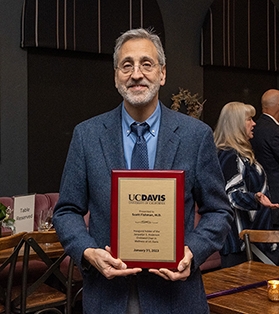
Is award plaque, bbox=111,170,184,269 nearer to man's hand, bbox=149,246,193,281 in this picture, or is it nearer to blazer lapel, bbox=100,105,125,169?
man's hand, bbox=149,246,193,281

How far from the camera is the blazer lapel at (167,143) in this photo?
1.70 m

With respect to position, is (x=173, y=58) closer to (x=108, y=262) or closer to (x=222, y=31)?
(x=222, y=31)

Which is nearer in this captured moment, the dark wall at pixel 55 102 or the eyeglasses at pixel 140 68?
the eyeglasses at pixel 140 68

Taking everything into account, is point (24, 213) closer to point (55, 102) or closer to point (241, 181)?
point (241, 181)

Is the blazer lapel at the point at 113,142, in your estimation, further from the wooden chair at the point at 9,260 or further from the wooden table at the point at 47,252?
the wooden table at the point at 47,252

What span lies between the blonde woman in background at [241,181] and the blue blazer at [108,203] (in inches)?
73.1

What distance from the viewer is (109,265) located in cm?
156

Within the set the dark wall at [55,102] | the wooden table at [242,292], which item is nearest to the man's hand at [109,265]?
the wooden table at [242,292]

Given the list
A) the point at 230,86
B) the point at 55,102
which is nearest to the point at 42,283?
the point at 55,102

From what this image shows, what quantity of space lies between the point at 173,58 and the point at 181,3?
0.68 meters

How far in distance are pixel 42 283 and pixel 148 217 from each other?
88.2 inches

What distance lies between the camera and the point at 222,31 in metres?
7.09

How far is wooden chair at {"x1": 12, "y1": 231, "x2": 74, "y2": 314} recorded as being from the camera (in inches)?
131

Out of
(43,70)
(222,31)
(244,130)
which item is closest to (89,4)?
(43,70)
